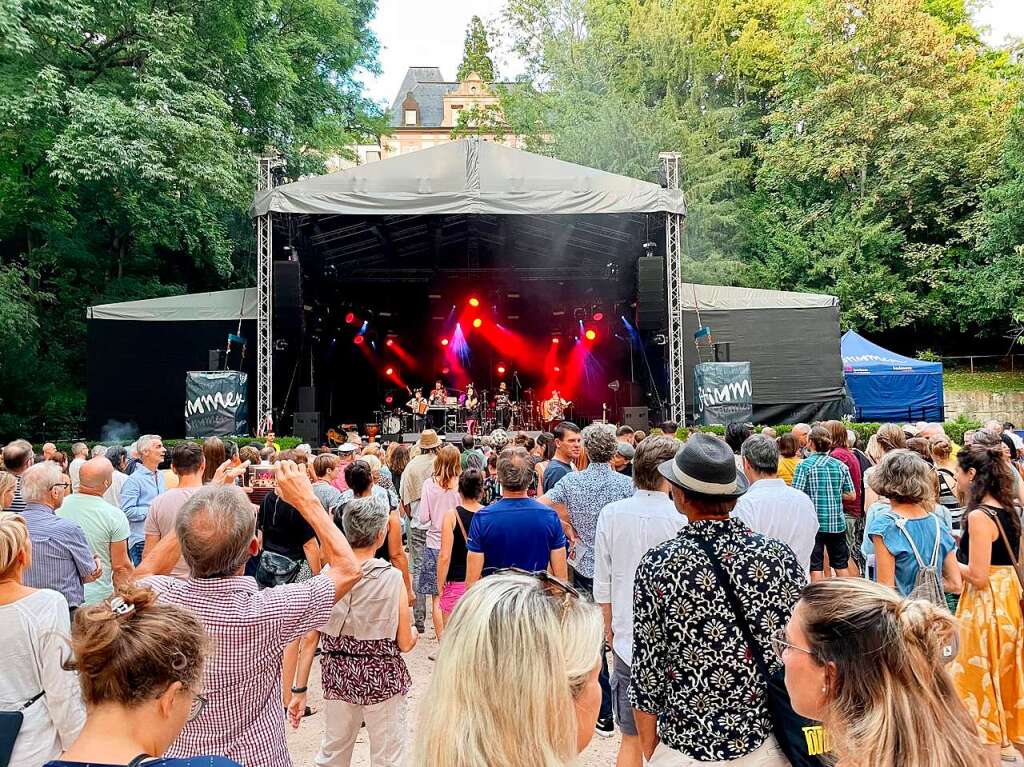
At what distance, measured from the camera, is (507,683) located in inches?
46.9

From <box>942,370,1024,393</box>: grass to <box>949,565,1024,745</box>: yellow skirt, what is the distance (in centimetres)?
2285

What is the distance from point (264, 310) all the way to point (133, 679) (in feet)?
39.7

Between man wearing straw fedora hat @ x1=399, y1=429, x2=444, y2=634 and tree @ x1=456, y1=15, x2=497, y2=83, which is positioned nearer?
man wearing straw fedora hat @ x1=399, y1=429, x2=444, y2=634

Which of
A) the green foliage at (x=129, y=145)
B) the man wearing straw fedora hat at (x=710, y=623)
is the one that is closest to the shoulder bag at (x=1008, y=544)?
the man wearing straw fedora hat at (x=710, y=623)

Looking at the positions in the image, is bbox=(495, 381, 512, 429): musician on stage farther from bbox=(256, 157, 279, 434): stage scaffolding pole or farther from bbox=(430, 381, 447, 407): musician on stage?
bbox=(256, 157, 279, 434): stage scaffolding pole

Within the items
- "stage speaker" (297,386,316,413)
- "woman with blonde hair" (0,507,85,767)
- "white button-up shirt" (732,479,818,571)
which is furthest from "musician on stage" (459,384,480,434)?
"woman with blonde hair" (0,507,85,767)

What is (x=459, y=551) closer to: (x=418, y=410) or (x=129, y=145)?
(x=129, y=145)

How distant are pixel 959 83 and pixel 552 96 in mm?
13598

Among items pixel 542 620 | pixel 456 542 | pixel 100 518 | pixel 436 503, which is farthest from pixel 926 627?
pixel 436 503

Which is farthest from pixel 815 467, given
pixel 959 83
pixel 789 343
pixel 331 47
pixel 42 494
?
pixel 959 83

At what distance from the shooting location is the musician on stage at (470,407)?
18378 mm

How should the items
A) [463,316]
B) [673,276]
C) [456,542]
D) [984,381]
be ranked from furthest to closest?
[984,381]
[463,316]
[673,276]
[456,542]

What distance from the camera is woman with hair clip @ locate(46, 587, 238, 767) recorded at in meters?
1.44

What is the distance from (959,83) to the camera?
23219mm
